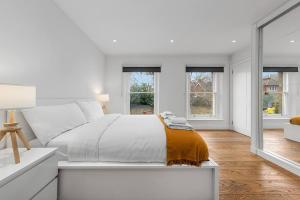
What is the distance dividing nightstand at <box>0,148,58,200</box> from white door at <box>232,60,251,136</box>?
4742 millimetres

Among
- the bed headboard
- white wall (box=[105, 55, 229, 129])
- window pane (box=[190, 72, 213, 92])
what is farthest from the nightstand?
window pane (box=[190, 72, 213, 92])

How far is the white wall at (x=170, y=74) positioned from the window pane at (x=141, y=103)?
0.36 meters

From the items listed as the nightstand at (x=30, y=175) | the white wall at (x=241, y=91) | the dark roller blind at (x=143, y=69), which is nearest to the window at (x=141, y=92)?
the dark roller blind at (x=143, y=69)

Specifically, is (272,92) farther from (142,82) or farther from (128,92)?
(128,92)

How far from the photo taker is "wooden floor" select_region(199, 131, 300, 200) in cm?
196

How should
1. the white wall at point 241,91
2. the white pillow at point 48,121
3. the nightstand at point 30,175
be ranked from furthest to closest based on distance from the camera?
the white wall at point 241,91 < the white pillow at point 48,121 < the nightstand at point 30,175

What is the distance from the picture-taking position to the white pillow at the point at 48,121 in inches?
75.2

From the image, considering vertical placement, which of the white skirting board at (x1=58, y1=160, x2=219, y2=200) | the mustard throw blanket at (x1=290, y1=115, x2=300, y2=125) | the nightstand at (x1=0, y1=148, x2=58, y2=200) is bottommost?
the white skirting board at (x1=58, y1=160, x2=219, y2=200)

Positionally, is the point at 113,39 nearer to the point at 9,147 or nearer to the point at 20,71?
the point at 20,71

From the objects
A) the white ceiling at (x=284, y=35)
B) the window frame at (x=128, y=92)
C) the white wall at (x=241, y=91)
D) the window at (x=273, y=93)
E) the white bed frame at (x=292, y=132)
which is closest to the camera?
the white ceiling at (x=284, y=35)

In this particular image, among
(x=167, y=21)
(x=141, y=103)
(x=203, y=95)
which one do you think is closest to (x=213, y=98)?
(x=203, y=95)

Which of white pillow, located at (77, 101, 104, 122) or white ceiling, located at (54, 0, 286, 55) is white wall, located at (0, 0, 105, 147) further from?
white ceiling, located at (54, 0, 286, 55)

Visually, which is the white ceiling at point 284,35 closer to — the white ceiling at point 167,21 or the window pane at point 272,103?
the white ceiling at point 167,21

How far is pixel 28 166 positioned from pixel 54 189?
0.54m
